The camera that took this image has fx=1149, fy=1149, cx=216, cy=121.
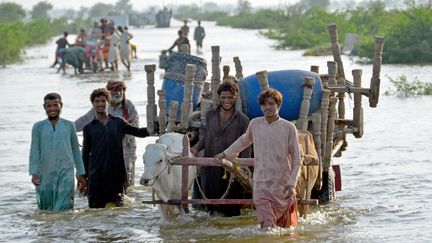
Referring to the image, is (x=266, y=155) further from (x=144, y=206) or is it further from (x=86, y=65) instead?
(x=86, y=65)

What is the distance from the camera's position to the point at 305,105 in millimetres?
9516

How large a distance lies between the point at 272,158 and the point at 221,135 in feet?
3.87

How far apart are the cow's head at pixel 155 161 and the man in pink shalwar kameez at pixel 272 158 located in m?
0.77

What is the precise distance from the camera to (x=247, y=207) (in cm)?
1024

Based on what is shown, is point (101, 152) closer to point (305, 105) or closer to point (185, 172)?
point (185, 172)

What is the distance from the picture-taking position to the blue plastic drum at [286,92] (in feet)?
32.1

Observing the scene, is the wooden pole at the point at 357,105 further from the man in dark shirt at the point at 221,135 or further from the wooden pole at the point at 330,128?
the man in dark shirt at the point at 221,135

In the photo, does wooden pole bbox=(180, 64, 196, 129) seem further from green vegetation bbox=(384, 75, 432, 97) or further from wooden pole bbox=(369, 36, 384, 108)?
green vegetation bbox=(384, 75, 432, 97)

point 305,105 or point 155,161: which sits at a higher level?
point 305,105

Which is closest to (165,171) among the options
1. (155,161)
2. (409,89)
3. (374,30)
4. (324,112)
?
(155,161)

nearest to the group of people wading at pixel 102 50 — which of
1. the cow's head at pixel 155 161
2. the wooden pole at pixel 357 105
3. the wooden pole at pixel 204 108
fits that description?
the wooden pole at pixel 357 105

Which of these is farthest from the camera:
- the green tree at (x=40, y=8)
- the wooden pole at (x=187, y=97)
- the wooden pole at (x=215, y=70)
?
the green tree at (x=40, y=8)

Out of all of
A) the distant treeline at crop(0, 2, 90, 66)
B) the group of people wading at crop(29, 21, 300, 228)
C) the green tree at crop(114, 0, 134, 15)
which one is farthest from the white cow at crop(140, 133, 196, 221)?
the green tree at crop(114, 0, 134, 15)

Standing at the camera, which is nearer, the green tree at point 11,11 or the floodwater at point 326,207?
the floodwater at point 326,207
